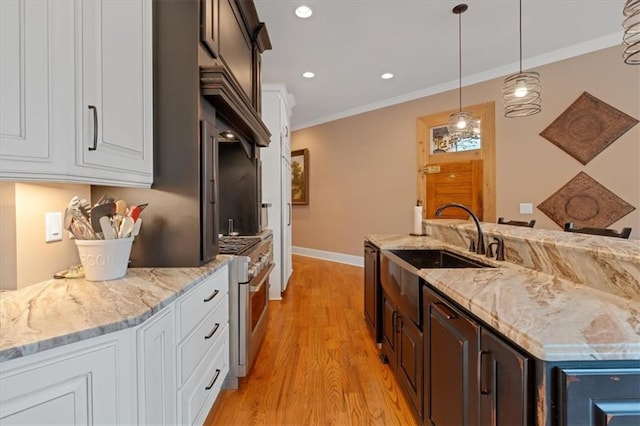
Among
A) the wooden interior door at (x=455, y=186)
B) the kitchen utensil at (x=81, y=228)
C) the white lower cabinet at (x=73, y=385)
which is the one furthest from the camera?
the wooden interior door at (x=455, y=186)

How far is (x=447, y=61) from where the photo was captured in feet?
13.0

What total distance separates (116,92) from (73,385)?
3.55 feet

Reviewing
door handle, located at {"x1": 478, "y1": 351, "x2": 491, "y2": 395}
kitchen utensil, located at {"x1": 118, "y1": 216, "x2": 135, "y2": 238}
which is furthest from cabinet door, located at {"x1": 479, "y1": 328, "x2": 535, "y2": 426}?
kitchen utensil, located at {"x1": 118, "y1": 216, "x2": 135, "y2": 238}

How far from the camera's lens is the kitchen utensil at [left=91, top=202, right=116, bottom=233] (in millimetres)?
1293

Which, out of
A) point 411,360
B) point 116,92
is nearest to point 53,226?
point 116,92

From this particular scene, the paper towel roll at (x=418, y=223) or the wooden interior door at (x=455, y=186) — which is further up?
the wooden interior door at (x=455, y=186)

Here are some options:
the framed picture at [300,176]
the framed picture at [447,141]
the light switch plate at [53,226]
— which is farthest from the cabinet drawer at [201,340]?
the framed picture at [300,176]

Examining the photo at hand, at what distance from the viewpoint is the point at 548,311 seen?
3.26 ft

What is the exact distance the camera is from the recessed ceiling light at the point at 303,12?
9.24 ft

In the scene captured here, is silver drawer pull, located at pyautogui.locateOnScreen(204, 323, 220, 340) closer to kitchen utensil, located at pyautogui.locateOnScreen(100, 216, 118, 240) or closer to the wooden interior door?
kitchen utensil, located at pyautogui.locateOnScreen(100, 216, 118, 240)

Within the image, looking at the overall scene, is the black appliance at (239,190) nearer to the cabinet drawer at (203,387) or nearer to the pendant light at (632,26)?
the cabinet drawer at (203,387)

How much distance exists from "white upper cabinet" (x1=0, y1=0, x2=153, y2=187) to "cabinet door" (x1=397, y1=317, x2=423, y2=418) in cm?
161

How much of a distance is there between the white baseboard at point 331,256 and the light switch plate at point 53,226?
4940 millimetres

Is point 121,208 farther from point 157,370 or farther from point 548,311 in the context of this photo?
point 548,311
